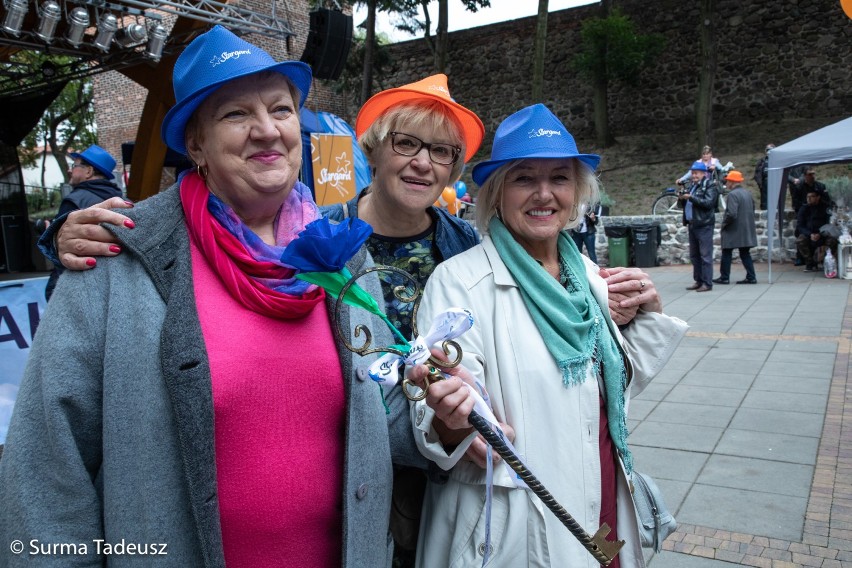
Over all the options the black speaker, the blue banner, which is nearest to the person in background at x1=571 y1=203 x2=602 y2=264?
the black speaker

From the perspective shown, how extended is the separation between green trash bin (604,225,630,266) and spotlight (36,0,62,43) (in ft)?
35.8

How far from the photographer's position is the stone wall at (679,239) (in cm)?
1320

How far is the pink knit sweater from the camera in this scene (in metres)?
1.31

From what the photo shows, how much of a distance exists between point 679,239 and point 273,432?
14.1 m

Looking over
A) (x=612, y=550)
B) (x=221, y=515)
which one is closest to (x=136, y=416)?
(x=221, y=515)

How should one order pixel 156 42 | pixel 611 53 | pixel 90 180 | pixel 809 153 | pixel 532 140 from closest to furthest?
pixel 532 140 → pixel 90 180 → pixel 156 42 → pixel 809 153 → pixel 611 53

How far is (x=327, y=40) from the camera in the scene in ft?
29.6

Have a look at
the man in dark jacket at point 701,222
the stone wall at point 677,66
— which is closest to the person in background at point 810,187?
the man in dark jacket at point 701,222

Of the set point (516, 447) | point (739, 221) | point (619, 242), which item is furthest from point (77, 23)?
point (619, 242)

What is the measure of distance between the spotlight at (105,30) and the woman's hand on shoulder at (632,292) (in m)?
7.44

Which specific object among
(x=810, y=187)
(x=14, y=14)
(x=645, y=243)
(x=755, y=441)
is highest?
(x=14, y=14)

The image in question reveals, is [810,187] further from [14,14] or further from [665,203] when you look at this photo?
[14,14]

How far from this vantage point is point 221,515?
4.32 ft

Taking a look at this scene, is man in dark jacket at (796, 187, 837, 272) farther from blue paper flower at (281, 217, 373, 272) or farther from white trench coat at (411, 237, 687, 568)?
blue paper flower at (281, 217, 373, 272)
